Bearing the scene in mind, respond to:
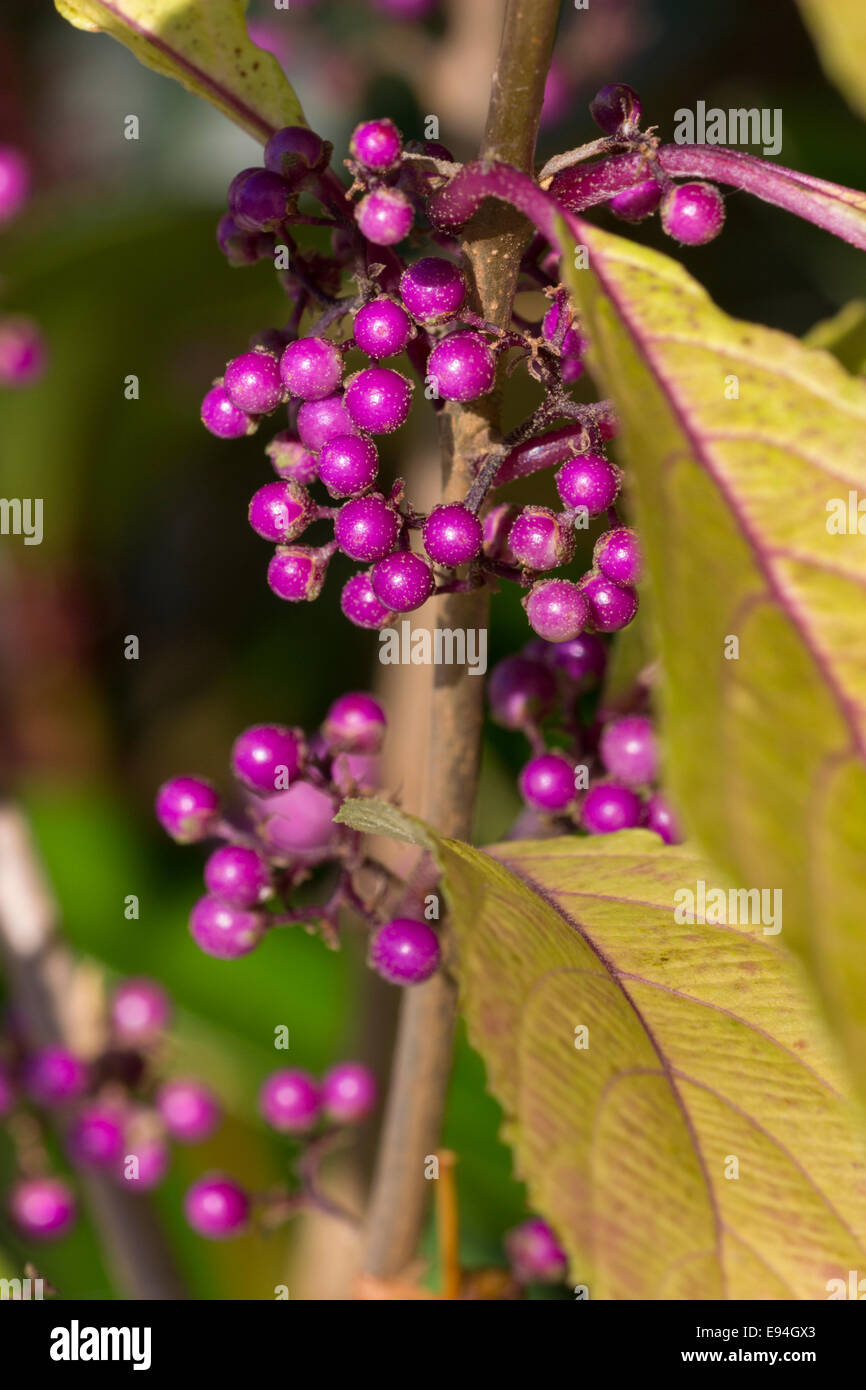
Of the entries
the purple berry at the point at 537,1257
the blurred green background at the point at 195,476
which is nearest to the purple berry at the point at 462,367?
the blurred green background at the point at 195,476

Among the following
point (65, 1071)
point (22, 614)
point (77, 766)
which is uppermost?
point (22, 614)

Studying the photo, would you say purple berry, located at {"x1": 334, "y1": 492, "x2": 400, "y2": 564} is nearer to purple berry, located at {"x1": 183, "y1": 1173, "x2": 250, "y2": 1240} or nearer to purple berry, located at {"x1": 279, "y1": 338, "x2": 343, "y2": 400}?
purple berry, located at {"x1": 279, "y1": 338, "x2": 343, "y2": 400}

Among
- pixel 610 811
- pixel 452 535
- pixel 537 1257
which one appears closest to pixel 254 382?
pixel 452 535

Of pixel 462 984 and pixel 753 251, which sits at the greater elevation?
Result: pixel 753 251

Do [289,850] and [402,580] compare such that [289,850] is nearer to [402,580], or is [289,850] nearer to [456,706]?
[456,706]
